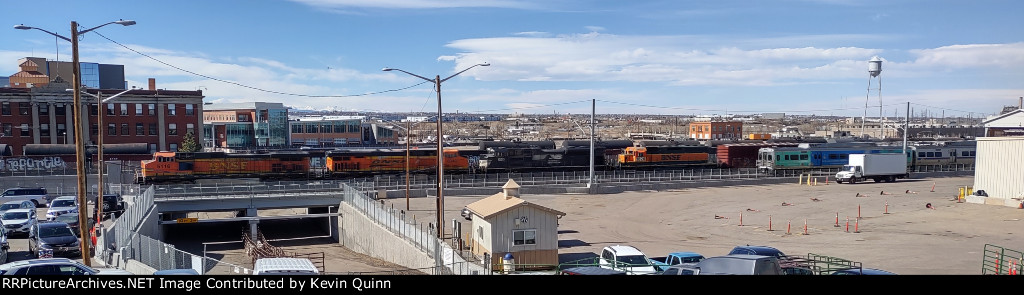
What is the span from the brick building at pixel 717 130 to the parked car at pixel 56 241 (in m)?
126

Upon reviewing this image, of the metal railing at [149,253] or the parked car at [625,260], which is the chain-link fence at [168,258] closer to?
the metal railing at [149,253]

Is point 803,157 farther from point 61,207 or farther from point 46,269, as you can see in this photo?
point 46,269

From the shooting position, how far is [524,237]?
82.7 ft

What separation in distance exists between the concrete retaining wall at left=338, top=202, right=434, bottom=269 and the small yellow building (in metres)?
2.58

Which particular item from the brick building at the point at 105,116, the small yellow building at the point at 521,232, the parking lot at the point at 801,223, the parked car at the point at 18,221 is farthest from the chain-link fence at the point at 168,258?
the brick building at the point at 105,116

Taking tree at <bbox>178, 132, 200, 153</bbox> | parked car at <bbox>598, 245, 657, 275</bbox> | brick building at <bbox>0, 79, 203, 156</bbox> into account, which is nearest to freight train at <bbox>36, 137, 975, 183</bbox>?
tree at <bbox>178, 132, 200, 153</bbox>

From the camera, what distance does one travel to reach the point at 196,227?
52156mm

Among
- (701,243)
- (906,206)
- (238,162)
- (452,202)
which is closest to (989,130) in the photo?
(906,206)

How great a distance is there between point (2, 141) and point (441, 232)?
6329 cm

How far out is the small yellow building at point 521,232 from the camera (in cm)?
2483

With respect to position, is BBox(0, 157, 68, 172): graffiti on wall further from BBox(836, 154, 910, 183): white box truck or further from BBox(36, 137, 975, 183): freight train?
BBox(836, 154, 910, 183): white box truck

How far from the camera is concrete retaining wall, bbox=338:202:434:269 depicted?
28.9 m
